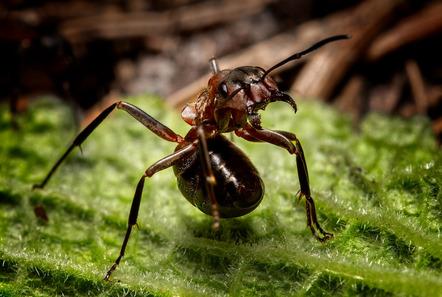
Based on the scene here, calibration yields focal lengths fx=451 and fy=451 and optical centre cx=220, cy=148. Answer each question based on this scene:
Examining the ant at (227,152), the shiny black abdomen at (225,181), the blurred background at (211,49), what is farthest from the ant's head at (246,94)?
the blurred background at (211,49)

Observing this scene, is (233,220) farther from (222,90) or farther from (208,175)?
(222,90)

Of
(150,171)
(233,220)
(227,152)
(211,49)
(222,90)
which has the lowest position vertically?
(233,220)

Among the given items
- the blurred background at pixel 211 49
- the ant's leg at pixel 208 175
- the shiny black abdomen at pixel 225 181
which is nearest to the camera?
the ant's leg at pixel 208 175

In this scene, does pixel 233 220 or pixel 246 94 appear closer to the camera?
pixel 246 94

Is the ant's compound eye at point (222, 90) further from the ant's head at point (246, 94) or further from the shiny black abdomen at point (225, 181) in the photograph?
the shiny black abdomen at point (225, 181)

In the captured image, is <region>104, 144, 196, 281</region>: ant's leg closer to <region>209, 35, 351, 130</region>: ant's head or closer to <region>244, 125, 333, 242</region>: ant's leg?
<region>209, 35, 351, 130</region>: ant's head

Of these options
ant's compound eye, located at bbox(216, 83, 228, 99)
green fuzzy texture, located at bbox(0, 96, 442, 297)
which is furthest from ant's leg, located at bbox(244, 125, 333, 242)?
ant's compound eye, located at bbox(216, 83, 228, 99)

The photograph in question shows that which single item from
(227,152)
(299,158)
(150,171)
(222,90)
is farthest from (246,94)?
(150,171)
